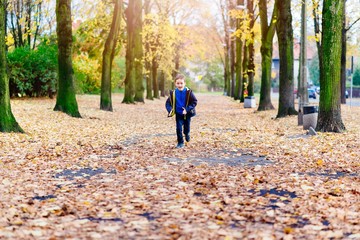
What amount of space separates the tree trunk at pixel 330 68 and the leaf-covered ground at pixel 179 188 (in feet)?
4.17

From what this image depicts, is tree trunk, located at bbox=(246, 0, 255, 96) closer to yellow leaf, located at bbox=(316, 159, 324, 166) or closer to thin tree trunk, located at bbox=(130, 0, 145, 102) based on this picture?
thin tree trunk, located at bbox=(130, 0, 145, 102)

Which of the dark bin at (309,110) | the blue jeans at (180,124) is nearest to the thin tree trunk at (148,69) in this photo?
the dark bin at (309,110)

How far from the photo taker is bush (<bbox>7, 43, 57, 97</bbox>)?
33.5 meters

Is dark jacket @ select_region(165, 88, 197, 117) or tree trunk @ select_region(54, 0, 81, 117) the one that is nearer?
dark jacket @ select_region(165, 88, 197, 117)

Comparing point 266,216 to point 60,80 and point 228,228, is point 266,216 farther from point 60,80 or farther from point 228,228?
point 60,80

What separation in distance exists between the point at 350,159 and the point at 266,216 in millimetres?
4919

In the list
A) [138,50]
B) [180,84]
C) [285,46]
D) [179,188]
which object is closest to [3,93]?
[180,84]

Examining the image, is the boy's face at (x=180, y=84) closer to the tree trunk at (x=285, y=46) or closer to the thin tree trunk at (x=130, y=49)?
the tree trunk at (x=285, y=46)

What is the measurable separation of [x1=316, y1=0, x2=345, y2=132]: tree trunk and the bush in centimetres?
2300

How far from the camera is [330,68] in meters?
14.6

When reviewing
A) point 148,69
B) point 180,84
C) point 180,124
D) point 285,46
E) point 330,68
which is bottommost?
point 180,124

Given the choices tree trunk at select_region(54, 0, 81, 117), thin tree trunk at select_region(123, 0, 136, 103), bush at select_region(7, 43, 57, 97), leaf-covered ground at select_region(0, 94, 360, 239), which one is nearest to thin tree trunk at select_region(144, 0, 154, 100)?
thin tree trunk at select_region(123, 0, 136, 103)

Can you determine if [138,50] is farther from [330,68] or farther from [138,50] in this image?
[330,68]

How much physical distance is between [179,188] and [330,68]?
857 centimetres
